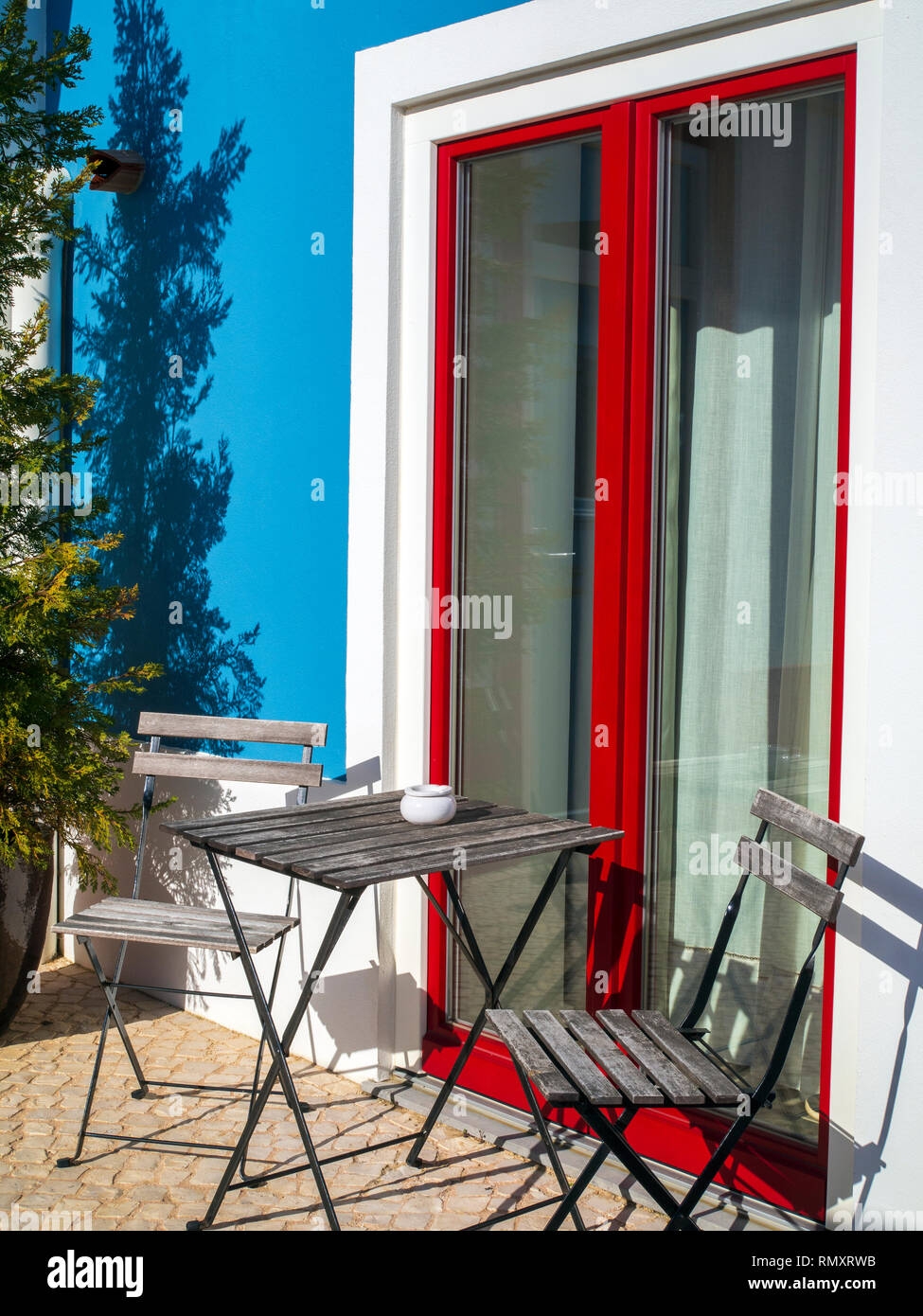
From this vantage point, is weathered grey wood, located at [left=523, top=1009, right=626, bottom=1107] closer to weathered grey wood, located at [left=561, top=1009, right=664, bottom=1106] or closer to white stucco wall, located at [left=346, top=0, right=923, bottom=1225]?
weathered grey wood, located at [left=561, top=1009, right=664, bottom=1106]

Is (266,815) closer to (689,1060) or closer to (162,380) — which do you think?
(689,1060)

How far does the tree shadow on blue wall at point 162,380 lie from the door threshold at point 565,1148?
1.48 m

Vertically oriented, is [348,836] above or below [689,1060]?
above

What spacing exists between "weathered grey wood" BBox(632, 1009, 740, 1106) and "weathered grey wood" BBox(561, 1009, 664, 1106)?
11cm

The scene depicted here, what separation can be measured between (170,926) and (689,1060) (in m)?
1.68

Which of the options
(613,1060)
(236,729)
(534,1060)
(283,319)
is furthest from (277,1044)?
(283,319)

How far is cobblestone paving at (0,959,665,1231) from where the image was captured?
11.3 feet

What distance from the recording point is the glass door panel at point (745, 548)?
3416mm

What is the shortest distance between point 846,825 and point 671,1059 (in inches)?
30.2

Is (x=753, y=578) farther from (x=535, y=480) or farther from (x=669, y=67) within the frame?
(x=669, y=67)

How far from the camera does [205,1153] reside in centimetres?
380

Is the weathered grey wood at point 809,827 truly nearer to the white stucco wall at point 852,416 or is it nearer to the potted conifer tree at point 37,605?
the white stucco wall at point 852,416

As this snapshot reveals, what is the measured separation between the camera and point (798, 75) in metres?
3.30
